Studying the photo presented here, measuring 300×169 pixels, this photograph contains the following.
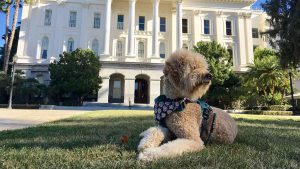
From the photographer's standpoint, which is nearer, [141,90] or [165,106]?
[165,106]

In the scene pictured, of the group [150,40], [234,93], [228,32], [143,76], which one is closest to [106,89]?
[143,76]

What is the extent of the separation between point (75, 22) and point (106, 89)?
38.7ft

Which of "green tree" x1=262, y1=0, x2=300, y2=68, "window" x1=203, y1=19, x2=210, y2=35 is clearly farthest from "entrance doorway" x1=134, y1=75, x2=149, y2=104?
"green tree" x1=262, y1=0, x2=300, y2=68

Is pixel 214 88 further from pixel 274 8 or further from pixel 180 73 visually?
pixel 180 73

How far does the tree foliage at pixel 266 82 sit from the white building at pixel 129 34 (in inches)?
218

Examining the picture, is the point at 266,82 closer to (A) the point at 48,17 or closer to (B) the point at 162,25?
(B) the point at 162,25

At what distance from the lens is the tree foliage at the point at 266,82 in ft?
107

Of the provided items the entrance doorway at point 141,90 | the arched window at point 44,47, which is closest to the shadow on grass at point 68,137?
the entrance doorway at point 141,90

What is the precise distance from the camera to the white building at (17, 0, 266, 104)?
33969 millimetres

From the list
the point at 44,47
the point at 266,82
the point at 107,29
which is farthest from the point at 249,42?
the point at 44,47

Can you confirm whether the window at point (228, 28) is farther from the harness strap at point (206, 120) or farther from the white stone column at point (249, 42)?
the harness strap at point (206, 120)

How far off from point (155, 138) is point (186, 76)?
750 mm

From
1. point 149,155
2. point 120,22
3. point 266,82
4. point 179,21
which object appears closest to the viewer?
point 149,155

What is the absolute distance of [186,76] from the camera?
3127mm
